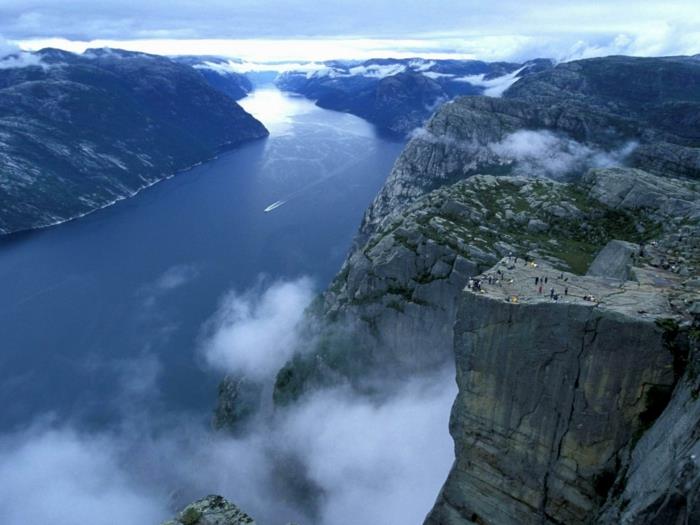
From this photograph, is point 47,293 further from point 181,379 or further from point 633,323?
point 633,323

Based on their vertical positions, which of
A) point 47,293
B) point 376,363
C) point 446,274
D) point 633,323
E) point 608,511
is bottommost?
point 47,293

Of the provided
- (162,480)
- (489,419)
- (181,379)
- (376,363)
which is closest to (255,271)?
(181,379)

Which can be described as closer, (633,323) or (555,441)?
(633,323)

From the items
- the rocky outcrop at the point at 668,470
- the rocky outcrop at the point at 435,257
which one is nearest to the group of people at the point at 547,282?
the rocky outcrop at the point at 668,470

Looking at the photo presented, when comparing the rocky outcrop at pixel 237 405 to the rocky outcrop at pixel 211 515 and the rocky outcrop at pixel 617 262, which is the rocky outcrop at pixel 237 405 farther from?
the rocky outcrop at pixel 617 262

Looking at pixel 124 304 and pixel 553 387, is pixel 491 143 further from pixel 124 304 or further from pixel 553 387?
pixel 553 387

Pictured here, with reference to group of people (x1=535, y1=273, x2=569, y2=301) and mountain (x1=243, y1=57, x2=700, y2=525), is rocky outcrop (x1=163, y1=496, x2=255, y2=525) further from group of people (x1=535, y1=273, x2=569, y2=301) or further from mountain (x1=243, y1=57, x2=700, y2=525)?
group of people (x1=535, y1=273, x2=569, y2=301)

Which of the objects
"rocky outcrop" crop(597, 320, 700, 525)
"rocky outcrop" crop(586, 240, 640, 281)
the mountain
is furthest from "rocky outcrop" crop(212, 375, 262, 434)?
"rocky outcrop" crop(597, 320, 700, 525)

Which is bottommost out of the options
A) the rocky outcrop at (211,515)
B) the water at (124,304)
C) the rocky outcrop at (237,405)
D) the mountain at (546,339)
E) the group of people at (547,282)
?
the water at (124,304)
